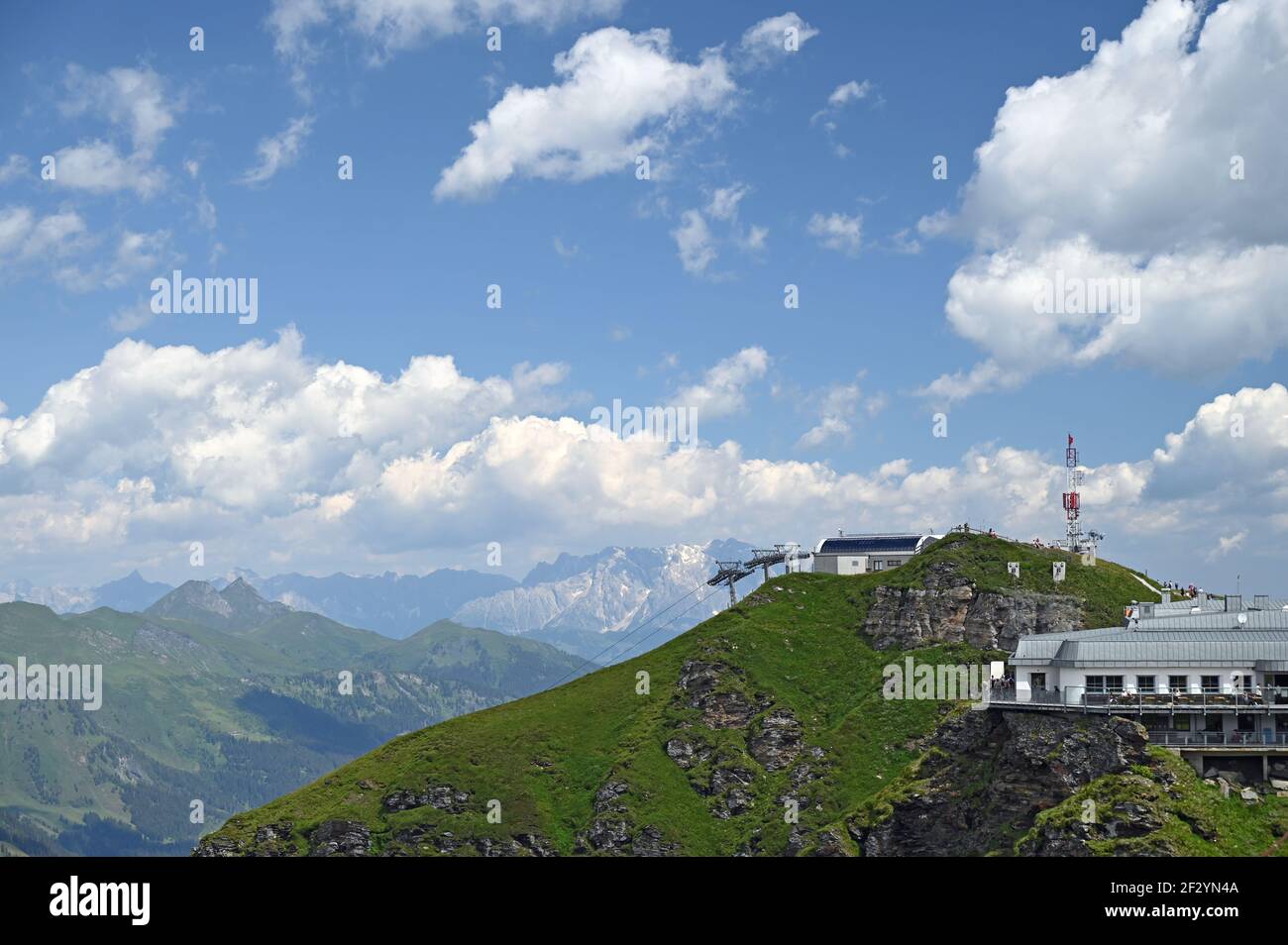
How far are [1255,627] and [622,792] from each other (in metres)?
92.9

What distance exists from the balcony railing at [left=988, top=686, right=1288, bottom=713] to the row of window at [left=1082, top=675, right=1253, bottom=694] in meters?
0.26

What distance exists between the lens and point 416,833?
17638 cm

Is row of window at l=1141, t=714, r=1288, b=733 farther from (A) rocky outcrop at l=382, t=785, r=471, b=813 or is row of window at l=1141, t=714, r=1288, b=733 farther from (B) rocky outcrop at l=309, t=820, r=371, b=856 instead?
(B) rocky outcrop at l=309, t=820, r=371, b=856

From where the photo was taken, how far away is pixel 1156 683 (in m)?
105

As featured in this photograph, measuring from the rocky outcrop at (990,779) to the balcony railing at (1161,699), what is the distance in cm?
165

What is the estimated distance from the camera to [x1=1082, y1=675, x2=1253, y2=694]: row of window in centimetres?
10296

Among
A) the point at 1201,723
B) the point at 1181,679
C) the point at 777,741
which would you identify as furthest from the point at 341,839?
the point at 1201,723

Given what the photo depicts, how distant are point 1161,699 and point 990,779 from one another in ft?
66.6

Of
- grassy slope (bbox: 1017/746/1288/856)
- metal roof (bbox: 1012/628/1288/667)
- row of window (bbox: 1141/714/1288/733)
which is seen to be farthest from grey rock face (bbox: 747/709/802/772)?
grassy slope (bbox: 1017/746/1288/856)

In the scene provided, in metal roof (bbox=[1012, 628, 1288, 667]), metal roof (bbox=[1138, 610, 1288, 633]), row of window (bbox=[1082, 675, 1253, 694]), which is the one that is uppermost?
metal roof (bbox=[1138, 610, 1288, 633])

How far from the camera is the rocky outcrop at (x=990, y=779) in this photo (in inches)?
4031

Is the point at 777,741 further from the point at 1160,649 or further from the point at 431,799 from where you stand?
the point at 1160,649
